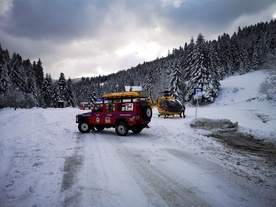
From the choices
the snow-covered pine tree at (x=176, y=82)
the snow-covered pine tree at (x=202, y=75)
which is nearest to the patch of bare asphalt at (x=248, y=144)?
the snow-covered pine tree at (x=202, y=75)

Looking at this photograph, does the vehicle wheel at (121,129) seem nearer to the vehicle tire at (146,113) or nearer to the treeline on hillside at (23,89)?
the vehicle tire at (146,113)

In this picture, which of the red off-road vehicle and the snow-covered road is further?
the red off-road vehicle

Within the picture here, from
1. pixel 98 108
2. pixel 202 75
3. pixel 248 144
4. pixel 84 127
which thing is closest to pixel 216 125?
pixel 248 144

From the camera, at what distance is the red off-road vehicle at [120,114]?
40.8ft

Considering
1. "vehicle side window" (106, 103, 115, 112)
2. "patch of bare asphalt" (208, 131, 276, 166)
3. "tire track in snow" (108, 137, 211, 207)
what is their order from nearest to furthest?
"tire track in snow" (108, 137, 211, 207) < "patch of bare asphalt" (208, 131, 276, 166) < "vehicle side window" (106, 103, 115, 112)

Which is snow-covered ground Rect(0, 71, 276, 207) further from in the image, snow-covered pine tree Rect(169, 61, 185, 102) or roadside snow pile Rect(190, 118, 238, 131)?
snow-covered pine tree Rect(169, 61, 185, 102)

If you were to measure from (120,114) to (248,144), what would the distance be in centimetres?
725

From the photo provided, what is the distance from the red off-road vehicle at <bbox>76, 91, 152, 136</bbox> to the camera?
1243 cm

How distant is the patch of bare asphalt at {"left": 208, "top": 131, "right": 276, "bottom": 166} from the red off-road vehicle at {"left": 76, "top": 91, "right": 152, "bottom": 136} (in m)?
4.46

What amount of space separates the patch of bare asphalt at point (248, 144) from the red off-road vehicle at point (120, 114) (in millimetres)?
4456

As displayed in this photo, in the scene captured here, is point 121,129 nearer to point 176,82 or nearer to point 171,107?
point 171,107

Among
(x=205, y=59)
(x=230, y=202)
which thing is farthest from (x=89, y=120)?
(x=205, y=59)

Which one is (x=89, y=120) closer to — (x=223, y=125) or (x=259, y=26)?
(x=223, y=125)

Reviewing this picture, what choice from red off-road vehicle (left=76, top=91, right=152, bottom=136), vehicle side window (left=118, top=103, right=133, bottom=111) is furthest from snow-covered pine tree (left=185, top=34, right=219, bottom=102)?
vehicle side window (left=118, top=103, right=133, bottom=111)
